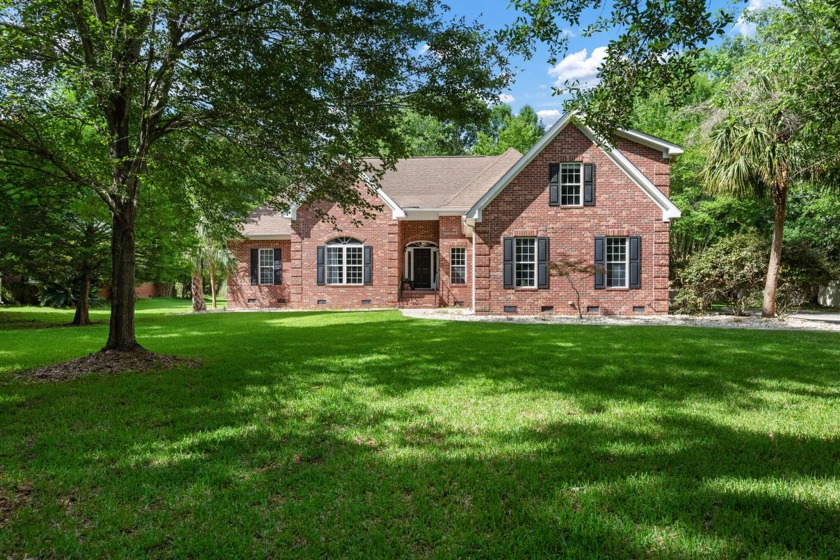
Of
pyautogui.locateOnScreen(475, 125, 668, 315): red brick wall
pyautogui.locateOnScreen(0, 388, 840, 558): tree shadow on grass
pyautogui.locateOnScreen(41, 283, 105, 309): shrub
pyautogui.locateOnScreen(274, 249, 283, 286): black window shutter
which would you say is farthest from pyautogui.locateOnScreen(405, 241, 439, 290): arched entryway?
pyautogui.locateOnScreen(0, 388, 840, 558): tree shadow on grass

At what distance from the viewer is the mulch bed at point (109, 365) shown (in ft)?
20.7

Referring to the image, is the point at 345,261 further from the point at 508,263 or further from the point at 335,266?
the point at 508,263

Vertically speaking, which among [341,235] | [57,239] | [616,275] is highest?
[341,235]

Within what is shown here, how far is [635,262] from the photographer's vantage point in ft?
50.7

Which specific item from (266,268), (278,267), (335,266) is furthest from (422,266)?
(266,268)

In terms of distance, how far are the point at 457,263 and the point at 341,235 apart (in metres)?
5.07

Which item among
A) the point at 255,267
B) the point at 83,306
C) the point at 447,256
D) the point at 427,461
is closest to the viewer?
the point at 427,461

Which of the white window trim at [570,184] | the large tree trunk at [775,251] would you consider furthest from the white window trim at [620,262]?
the large tree trunk at [775,251]

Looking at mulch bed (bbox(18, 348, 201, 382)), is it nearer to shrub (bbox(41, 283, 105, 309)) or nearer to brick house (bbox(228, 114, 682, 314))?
brick house (bbox(228, 114, 682, 314))

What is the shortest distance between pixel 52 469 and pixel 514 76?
735 centimetres

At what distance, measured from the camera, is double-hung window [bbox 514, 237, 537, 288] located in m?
16.0

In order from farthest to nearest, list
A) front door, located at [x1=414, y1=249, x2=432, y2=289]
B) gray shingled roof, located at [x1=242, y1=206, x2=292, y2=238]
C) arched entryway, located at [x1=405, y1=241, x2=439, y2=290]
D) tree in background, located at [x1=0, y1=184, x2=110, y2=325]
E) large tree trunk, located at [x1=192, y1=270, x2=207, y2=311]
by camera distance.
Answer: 1. front door, located at [x1=414, y1=249, x2=432, y2=289]
2. gray shingled roof, located at [x1=242, y1=206, x2=292, y2=238]
3. arched entryway, located at [x1=405, y1=241, x2=439, y2=290]
4. large tree trunk, located at [x1=192, y1=270, x2=207, y2=311]
5. tree in background, located at [x1=0, y1=184, x2=110, y2=325]

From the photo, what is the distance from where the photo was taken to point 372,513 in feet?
8.75

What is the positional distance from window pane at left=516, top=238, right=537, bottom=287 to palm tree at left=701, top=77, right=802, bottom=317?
18.9 ft
